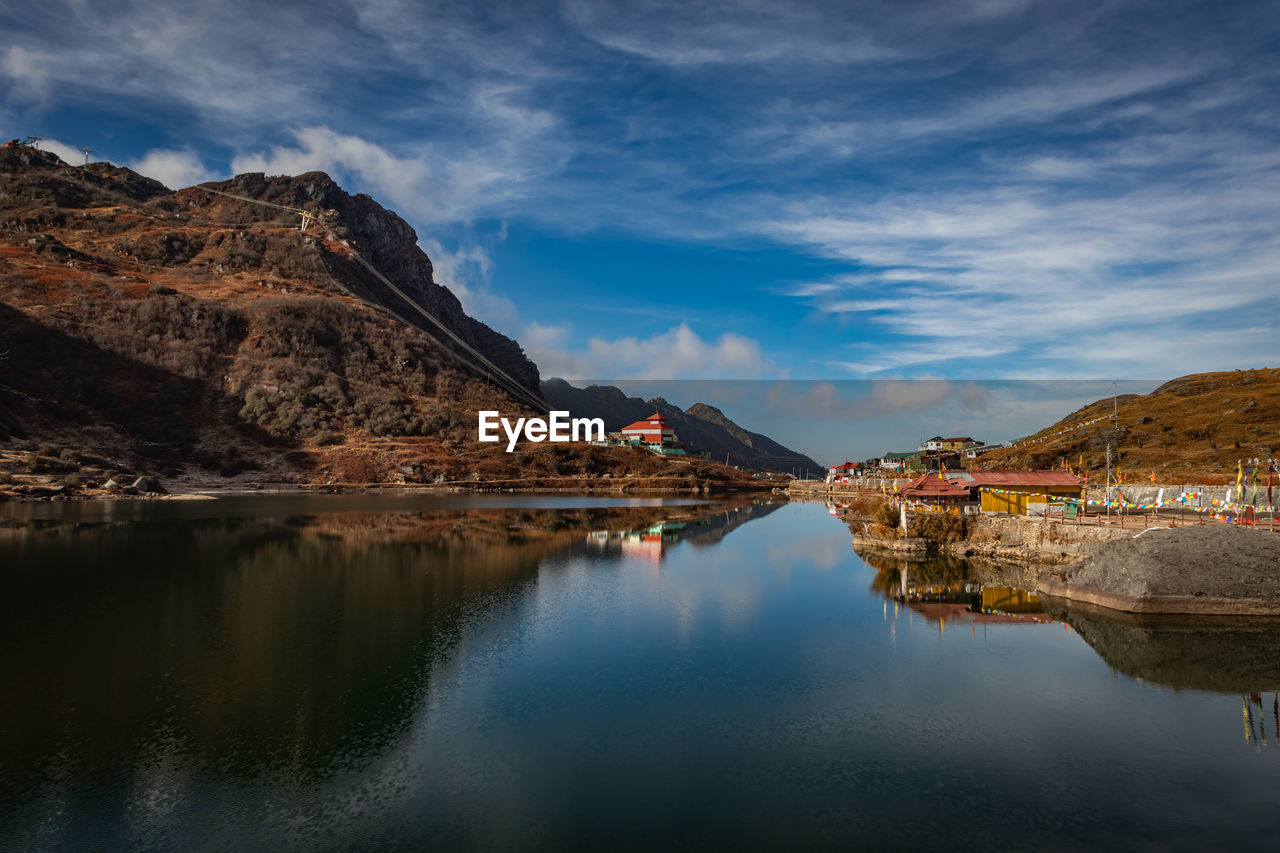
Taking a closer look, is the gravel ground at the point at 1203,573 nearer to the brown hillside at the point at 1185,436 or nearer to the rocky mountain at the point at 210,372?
the brown hillside at the point at 1185,436

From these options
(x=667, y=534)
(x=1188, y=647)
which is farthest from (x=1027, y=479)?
(x=667, y=534)

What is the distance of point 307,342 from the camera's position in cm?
16212

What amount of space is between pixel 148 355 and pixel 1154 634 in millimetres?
165008

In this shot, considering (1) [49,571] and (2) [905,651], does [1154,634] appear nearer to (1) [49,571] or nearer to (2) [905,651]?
(2) [905,651]

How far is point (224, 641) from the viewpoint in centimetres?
2900

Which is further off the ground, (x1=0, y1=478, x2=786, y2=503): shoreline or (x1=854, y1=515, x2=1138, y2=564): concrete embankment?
(x1=0, y1=478, x2=786, y2=503): shoreline

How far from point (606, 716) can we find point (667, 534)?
52541 mm

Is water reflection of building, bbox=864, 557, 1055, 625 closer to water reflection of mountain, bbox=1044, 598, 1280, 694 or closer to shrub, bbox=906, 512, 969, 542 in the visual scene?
water reflection of mountain, bbox=1044, 598, 1280, 694

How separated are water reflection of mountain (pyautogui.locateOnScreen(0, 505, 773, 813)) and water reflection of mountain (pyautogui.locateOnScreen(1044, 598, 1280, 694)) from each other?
89.6 ft

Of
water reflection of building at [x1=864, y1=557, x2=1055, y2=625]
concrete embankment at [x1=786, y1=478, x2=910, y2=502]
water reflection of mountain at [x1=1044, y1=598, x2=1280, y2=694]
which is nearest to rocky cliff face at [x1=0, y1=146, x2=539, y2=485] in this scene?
concrete embankment at [x1=786, y1=478, x2=910, y2=502]

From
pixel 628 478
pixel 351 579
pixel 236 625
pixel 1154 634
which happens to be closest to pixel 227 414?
pixel 628 478

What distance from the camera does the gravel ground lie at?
107ft

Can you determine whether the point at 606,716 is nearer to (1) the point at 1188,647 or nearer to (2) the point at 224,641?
(2) the point at 224,641

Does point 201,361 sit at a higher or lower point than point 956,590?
higher
